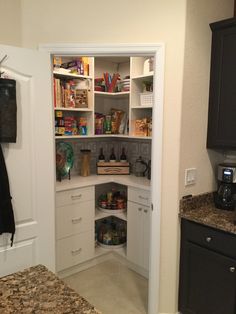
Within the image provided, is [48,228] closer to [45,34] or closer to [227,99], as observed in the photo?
[45,34]

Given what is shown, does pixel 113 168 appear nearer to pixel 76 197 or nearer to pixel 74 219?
pixel 76 197

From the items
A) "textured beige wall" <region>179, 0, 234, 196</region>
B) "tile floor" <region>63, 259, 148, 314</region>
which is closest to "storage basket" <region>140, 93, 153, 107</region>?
"textured beige wall" <region>179, 0, 234, 196</region>

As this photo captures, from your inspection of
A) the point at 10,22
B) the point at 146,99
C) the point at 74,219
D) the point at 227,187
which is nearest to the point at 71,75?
the point at 146,99

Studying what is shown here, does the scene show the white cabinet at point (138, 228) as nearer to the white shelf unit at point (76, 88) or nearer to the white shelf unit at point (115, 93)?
the white shelf unit at point (115, 93)

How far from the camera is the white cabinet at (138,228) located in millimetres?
2840

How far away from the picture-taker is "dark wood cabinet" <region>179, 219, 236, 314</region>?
1.81 m

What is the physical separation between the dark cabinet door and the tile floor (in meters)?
0.52

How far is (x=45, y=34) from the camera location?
1.99 metres

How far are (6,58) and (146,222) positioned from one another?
1964 mm

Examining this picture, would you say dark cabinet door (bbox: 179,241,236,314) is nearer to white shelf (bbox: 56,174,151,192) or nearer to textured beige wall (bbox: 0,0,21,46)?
white shelf (bbox: 56,174,151,192)

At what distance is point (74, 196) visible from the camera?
9.38 ft

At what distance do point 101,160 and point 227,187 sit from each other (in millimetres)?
1739

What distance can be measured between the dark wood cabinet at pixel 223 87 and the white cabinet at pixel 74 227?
1.48 metres

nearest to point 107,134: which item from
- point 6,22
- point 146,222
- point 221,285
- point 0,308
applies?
point 146,222
